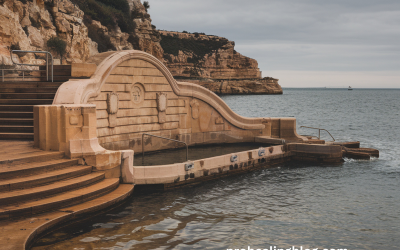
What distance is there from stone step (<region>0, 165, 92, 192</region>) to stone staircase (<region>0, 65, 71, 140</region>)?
10.2 feet

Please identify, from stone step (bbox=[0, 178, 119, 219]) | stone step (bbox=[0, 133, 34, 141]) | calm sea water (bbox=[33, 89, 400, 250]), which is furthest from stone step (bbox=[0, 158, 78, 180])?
stone step (bbox=[0, 133, 34, 141])

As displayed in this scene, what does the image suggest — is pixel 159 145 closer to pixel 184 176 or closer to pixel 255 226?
pixel 184 176

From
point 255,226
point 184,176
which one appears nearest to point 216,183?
point 184,176

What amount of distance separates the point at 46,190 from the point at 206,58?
404ft

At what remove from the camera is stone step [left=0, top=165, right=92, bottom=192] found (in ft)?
27.2

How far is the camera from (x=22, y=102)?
44.5 feet

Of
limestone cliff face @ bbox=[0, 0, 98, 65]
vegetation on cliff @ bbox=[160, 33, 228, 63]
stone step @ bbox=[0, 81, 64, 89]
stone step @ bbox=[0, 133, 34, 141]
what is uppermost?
vegetation on cliff @ bbox=[160, 33, 228, 63]

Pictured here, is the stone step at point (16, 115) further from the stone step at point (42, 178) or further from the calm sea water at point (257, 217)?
the calm sea water at point (257, 217)

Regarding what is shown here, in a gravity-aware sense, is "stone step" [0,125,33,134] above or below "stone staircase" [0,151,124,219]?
above

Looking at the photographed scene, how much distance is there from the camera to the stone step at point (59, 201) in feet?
25.5

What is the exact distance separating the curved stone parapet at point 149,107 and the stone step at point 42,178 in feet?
8.54

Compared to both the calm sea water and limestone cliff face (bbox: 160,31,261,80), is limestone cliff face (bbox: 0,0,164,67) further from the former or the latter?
limestone cliff face (bbox: 160,31,261,80)

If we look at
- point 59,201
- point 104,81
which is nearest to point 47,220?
point 59,201

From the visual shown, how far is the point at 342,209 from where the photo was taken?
11.7 m
